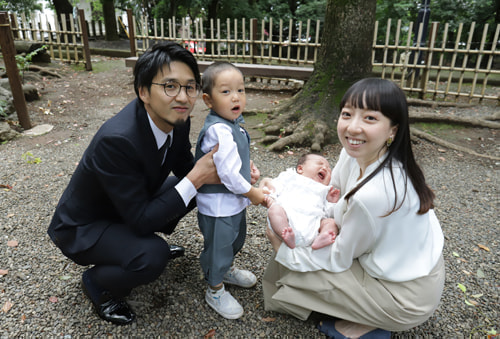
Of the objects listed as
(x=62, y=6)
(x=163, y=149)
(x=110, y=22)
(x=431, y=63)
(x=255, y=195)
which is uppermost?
(x=62, y=6)

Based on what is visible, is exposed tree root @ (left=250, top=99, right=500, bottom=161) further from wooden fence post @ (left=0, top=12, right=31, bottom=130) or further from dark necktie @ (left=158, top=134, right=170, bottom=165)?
wooden fence post @ (left=0, top=12, right=31, bottom=130)

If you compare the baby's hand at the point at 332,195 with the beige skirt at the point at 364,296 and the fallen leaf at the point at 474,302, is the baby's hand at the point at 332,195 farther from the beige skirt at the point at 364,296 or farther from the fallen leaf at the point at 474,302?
the fallen leaf at the point at 474,302

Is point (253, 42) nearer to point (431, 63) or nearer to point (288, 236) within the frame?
point (431, 63)

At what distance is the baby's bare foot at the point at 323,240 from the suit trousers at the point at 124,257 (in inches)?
36.6

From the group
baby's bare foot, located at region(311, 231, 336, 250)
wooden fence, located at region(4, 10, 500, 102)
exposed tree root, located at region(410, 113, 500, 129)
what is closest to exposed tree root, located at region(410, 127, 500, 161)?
exposed tree root, located at region(410, 113, 500, 129)

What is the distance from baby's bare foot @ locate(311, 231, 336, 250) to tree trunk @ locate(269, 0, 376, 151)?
10.1ft

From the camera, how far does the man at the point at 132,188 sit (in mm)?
1902

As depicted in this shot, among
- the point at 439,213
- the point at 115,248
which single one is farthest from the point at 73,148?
the point at 439,213

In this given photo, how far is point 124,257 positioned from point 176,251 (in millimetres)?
825

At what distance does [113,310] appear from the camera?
221cm

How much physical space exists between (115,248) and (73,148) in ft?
12.7

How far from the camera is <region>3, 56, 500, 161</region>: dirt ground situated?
5926mm

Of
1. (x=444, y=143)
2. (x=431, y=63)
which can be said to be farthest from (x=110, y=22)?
(x=444, y=143)

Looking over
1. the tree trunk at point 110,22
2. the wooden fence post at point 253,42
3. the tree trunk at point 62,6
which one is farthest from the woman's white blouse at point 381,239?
the tree trunk at point 110,22
